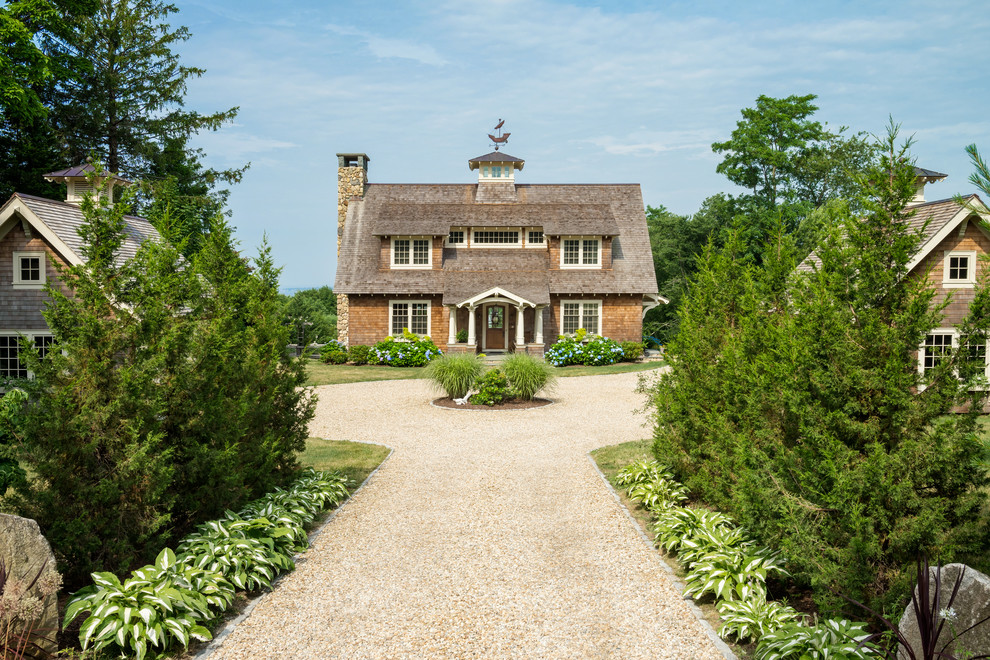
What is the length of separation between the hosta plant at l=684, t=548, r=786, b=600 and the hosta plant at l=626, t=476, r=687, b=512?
6.49ft

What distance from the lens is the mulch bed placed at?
55.8 ft

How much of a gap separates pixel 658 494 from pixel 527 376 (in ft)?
28.8

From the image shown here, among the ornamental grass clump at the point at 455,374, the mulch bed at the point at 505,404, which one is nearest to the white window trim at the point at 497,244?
the ornamental grass clump at the point at 455,374

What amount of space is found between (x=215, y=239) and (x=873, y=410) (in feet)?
26.0

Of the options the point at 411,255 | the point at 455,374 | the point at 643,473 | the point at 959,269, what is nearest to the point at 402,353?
the point at 411,255

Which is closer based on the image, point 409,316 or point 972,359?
point 972,359

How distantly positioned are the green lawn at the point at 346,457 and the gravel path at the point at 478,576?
328 millimetres

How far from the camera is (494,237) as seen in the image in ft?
101

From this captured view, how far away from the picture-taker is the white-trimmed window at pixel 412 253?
29.6 m

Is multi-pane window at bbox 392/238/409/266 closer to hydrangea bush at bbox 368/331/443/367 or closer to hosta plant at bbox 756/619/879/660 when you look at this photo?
hydrangea bush at bbox 368/331/443/367

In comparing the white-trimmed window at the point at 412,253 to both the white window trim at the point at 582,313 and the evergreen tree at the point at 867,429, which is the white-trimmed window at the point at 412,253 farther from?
the evergreen tree at the point at 867,429

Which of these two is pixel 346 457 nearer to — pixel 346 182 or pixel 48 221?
pixel 48 221

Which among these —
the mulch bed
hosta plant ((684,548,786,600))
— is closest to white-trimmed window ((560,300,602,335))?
the mulch bed

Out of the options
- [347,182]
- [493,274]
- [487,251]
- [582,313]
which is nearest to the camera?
[582,313]
